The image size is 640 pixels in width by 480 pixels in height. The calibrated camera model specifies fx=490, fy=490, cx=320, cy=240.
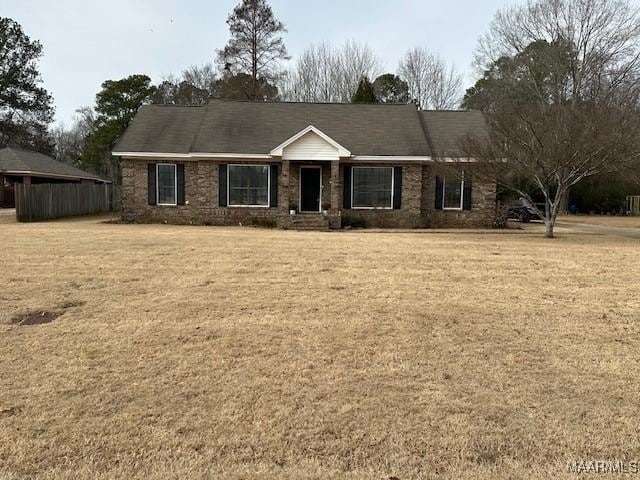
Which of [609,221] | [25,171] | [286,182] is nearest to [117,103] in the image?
[25,171]

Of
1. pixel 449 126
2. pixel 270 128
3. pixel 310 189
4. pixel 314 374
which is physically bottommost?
pixel 314 374

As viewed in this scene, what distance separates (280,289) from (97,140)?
1436 inches

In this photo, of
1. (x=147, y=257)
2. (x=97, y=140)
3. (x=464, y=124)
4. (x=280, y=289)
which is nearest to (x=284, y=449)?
(x=280, y=289)

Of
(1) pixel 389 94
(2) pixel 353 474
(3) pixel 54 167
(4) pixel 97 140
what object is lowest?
(2) pixel 353 474

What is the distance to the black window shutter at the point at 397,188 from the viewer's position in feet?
65.2

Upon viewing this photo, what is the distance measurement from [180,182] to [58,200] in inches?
267

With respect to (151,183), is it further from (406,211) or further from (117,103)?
(117,103)

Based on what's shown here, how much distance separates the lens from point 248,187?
20.0 meters

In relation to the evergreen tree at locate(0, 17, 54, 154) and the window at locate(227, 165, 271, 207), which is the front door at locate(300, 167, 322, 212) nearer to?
the window at locate(227, 165, 271, 207)

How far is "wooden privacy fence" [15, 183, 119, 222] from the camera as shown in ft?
67.7

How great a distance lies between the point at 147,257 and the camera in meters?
9.48

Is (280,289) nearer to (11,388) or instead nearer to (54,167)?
(11,388)

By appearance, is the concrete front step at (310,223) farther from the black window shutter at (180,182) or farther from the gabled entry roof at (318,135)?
the black window shutter at (180,182)

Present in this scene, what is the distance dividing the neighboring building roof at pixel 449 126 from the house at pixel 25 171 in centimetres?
2306
